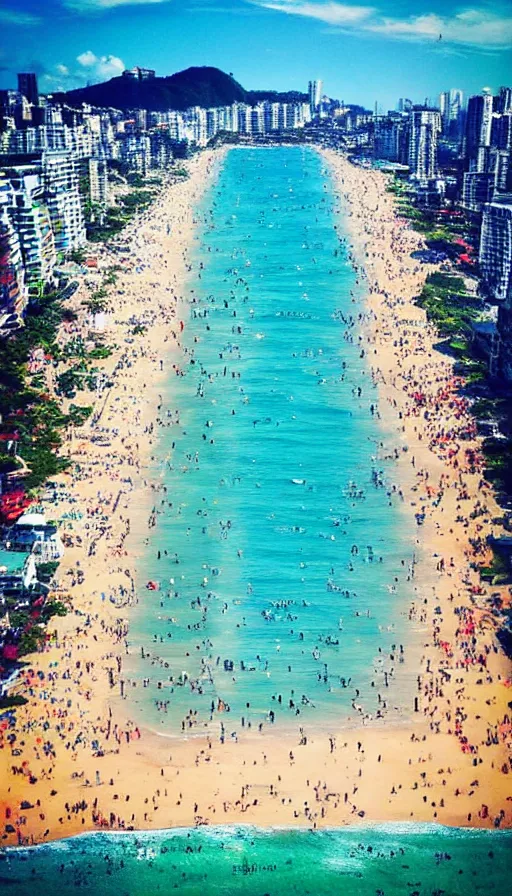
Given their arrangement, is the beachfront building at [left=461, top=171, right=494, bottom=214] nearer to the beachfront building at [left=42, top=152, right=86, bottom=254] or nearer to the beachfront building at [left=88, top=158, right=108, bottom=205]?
the beachfront building at [left=88, top=158, right=108, bottom=205]

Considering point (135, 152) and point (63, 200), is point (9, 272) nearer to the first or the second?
point (63, 200)

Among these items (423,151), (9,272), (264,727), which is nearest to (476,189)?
(423,151)

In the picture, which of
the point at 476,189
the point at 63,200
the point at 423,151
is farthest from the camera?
the point at 423,151

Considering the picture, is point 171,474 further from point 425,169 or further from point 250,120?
point 250,120

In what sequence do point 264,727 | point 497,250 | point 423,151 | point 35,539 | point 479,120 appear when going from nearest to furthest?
1. point 264,727
2. point 35,539
3. point 497,250
4. point 423,151
5. point 479,120

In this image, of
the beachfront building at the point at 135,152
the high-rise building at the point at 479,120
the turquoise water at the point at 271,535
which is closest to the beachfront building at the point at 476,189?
the high-rise building at the point at 479,120

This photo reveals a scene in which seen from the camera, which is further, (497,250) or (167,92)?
(167,92)
